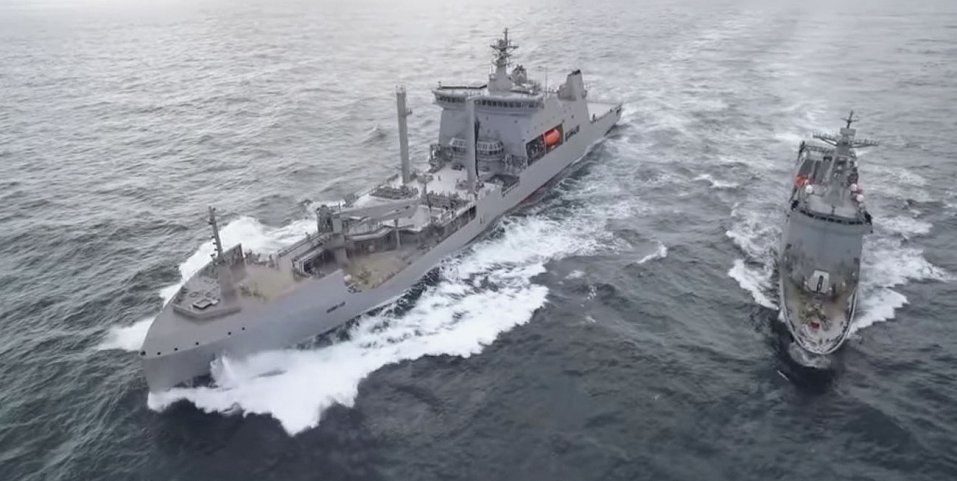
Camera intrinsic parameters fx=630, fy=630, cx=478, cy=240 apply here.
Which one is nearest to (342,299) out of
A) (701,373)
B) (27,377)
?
(27,377)

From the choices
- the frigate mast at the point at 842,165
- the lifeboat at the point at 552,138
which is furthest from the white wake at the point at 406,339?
the frigate mast at the point at 842,165

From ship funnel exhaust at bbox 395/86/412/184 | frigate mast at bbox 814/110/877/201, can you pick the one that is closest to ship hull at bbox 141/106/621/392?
ship funnel exhaust at bbox 395/86/412/184

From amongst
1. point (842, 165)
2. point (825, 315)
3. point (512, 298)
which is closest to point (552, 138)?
point (512, 298)

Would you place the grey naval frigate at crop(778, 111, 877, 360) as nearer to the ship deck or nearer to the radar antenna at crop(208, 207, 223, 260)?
the ship deck

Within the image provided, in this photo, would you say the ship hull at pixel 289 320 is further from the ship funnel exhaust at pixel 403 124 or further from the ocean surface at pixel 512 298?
the ship funnel exhaust at pixel 403 124

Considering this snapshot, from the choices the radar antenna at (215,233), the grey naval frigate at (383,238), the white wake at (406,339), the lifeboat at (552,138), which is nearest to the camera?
the white wake at (406,339)

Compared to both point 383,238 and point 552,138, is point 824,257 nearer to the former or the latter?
point 552,138

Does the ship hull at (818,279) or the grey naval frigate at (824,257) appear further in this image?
the grey naval frigate at (824,257)
